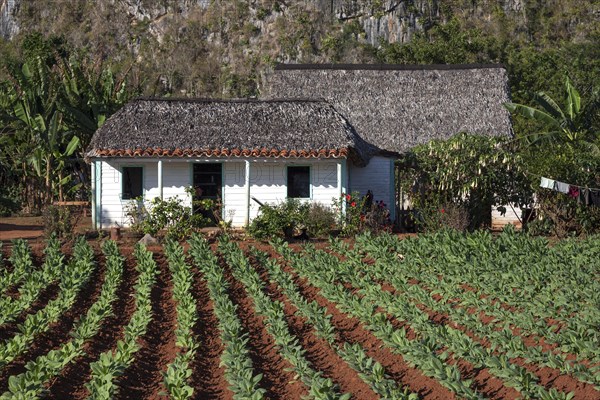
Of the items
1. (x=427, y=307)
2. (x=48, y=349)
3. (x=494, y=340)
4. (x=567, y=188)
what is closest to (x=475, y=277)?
(x=427, y=307)

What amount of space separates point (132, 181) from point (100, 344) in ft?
40.2

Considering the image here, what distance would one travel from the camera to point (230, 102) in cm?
2661

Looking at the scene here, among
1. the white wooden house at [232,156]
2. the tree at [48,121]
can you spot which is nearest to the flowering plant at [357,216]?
the white wooden house at [232,156]

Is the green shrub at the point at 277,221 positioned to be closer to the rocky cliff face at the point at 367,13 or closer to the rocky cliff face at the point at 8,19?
the rocky cliff face at the point at 367,13

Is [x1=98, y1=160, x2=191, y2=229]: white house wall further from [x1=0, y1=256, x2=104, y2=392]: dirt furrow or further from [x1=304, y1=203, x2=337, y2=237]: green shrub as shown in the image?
[x1=0, y1=256, x2=104, y2=392]: dirt furrow

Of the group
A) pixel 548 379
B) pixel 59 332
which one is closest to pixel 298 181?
pixel 59 332

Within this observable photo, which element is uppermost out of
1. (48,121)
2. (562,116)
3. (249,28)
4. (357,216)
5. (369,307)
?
(249,28)

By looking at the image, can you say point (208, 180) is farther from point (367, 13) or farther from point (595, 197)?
point (367, 13)

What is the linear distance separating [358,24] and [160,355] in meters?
59.7

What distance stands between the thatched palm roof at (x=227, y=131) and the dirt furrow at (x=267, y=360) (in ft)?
27.8

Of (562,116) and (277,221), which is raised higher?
(562,116)

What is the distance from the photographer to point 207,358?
1320 cm

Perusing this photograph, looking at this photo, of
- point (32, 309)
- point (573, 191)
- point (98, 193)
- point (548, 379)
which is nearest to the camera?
point (548, 379)

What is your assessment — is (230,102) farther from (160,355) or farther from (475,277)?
(160,355)
